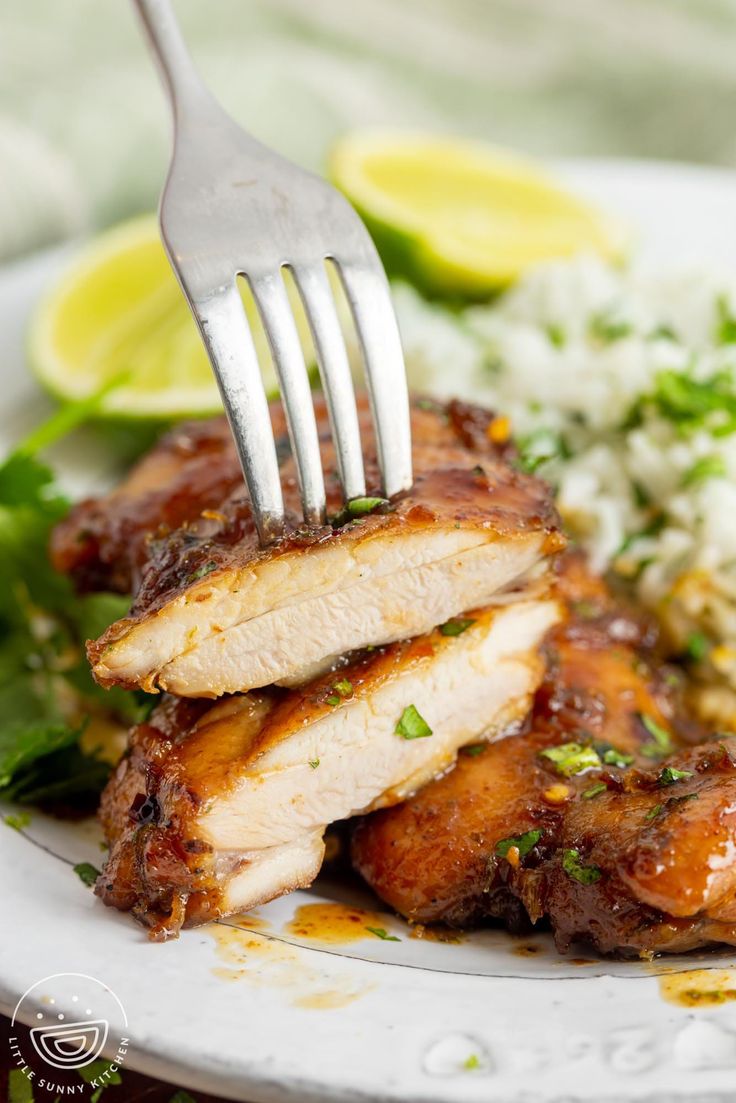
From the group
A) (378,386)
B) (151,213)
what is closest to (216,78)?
(151,213)

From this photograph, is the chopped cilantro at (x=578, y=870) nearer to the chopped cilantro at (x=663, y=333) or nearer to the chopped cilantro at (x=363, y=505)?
the chopped cilantro at (x=363, y=505)

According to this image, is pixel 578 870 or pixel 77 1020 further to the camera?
pixel 578 870

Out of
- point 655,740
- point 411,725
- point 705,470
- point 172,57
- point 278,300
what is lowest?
point 655,740

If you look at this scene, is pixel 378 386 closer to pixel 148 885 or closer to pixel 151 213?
pixel 148 885

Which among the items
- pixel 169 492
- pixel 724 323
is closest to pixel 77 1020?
pixel 169 492

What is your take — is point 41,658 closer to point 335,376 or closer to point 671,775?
point 335,376

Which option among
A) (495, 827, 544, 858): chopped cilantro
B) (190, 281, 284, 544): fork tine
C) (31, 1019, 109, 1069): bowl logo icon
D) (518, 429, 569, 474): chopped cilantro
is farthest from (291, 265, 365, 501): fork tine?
(518, 429, 569, 474): chopped cilantro

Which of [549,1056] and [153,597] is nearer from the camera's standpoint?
[549,1056]
